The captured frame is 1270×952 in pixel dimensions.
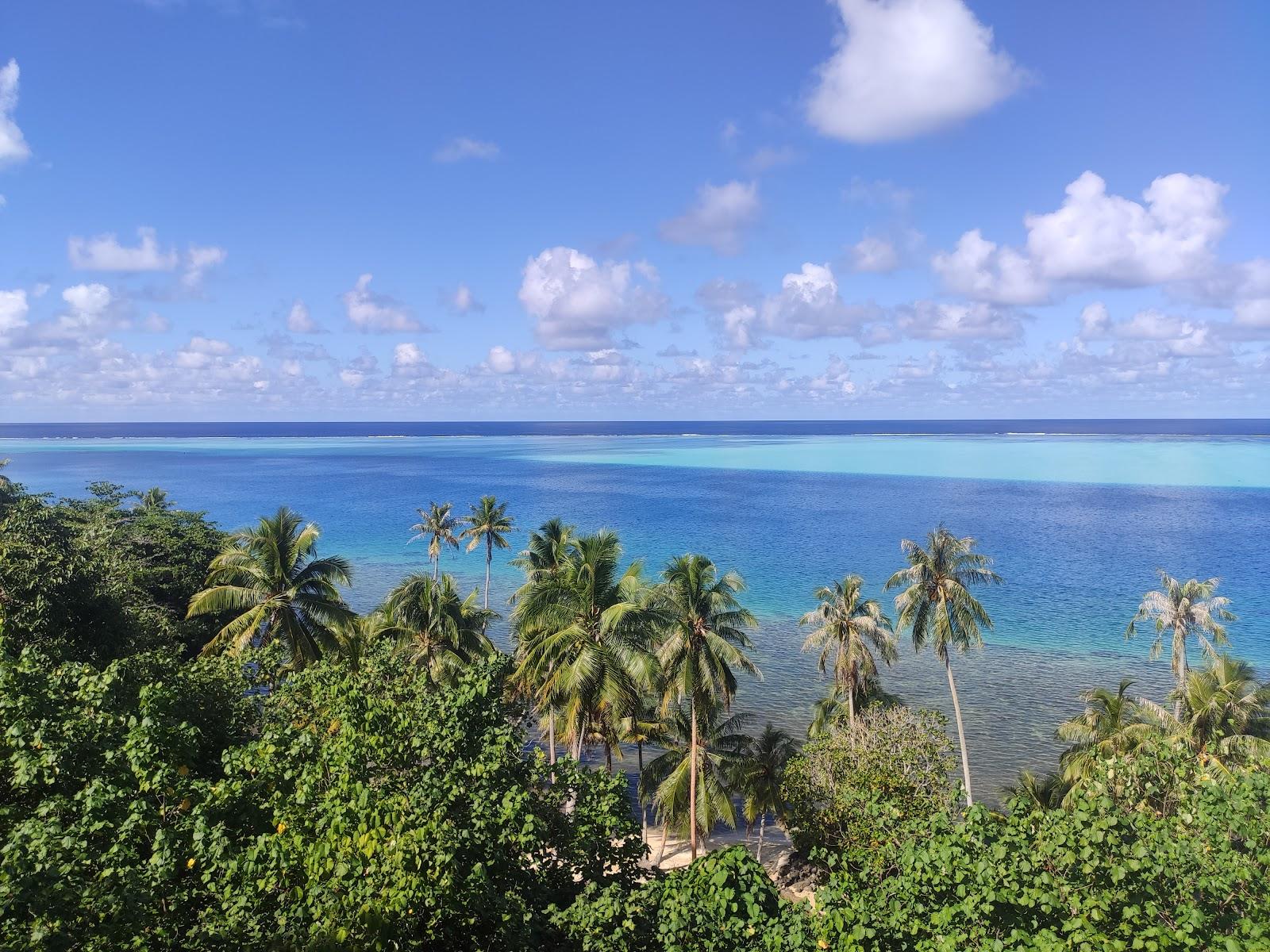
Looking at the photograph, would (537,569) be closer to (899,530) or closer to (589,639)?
(589,639)

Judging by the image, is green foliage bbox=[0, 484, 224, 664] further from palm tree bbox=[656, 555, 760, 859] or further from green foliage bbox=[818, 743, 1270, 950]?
green foliage bbox=[818, 743, 1270, 950]

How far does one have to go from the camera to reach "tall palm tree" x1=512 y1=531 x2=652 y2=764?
24453 millimetres

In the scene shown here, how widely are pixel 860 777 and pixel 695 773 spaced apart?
6.58m

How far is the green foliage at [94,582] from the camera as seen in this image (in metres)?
19.9

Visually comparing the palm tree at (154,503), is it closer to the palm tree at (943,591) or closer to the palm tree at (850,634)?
the palm tree at (850,634)

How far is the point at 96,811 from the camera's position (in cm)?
1116

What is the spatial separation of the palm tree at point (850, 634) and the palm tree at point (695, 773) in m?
5.14

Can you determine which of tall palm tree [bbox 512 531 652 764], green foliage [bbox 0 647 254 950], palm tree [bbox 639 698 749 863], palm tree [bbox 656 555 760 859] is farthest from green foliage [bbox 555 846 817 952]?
palm tree [bbox 639 698 749 863]

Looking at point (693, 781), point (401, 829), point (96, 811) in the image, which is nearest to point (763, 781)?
point (693, 781)

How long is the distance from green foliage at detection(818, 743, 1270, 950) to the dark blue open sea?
2016 centimetres

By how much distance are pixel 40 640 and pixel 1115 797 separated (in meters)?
26.9

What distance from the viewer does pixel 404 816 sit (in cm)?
1179

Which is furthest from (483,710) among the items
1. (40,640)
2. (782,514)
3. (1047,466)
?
(1047,466)

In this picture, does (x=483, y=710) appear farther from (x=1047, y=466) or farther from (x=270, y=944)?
(x=1047, y=466)
